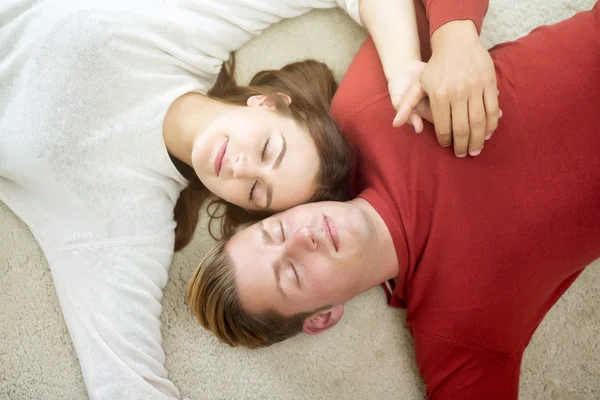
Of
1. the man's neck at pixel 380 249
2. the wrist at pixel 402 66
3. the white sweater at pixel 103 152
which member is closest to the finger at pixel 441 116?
the wrist at pixel 402 66

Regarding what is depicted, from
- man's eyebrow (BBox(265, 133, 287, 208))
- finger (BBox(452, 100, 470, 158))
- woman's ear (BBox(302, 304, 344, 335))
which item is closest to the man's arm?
finger (BBox(452, 100, 470, 158))

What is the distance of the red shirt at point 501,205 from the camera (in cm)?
92

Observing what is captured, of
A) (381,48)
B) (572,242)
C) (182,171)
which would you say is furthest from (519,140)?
(182,171)

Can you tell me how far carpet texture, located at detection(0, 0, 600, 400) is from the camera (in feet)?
3.58

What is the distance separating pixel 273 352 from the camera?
115 cm

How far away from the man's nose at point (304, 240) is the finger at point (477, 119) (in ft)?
1.23

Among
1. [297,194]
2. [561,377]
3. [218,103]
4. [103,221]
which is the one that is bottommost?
[561,377]

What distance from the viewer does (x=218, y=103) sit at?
3.53 ft

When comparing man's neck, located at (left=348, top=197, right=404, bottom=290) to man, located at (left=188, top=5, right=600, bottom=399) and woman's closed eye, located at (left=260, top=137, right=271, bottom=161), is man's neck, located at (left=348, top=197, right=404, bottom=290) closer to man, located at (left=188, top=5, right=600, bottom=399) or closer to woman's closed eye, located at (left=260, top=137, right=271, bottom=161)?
man, located at (left=188, top=5, right=600, bottom=399)

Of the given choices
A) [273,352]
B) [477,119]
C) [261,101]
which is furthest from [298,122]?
[273,352]

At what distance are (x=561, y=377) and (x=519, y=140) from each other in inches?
25.5

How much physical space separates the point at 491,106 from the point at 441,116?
94mm

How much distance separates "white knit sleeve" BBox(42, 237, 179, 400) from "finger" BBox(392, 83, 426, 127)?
636 millimetres

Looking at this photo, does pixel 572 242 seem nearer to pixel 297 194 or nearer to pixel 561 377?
pixel 561 377
